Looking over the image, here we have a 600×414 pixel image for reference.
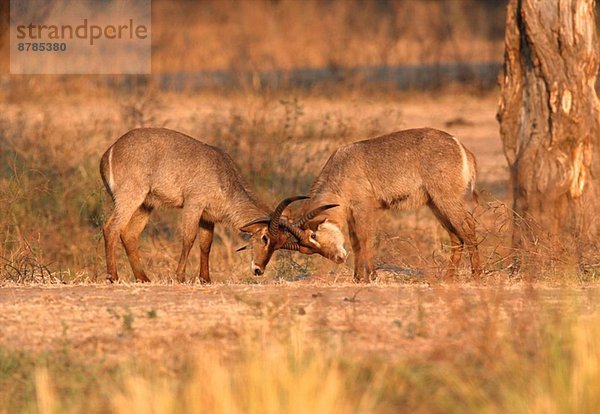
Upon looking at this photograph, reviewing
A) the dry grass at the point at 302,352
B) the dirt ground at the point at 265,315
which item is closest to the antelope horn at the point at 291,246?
the dirt ground at the point at 265,315

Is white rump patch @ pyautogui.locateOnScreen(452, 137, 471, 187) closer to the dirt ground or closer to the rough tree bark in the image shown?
the rough tree bark

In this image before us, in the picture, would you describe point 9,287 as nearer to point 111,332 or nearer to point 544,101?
point 111,332

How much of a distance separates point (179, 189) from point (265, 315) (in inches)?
134

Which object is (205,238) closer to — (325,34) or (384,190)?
(384,190)

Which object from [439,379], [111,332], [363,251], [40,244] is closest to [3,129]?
[40,244]

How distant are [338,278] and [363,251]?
1.06 feet

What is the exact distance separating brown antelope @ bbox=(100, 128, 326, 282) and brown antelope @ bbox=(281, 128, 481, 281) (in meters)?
0.46

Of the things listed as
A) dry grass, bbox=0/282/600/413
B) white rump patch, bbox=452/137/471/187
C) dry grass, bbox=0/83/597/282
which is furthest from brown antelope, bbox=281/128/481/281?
dry grass, bbox=0/282/600/413

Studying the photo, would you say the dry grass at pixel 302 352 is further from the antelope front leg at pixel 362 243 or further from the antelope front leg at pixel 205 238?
the antelope front leg at pixel 205 238

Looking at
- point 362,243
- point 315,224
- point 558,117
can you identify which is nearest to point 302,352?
point 315,224

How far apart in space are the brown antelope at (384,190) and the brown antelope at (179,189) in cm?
46

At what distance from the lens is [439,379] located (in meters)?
6.08

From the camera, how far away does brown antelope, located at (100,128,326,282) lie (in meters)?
10.2

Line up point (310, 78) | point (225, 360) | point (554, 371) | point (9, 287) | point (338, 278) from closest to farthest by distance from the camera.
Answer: point (554, 371), point (225, 360), point (9, 287), point (338, 278), point (310, 78)
